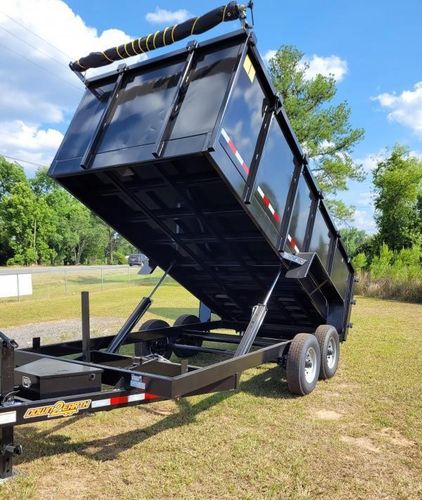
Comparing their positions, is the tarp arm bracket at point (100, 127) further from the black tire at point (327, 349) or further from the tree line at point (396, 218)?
the tree line at point (396, 218)

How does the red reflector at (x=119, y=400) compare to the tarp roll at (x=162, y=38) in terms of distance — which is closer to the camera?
the red reflector at (x=119, y=400)

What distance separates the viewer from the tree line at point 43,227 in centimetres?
6175

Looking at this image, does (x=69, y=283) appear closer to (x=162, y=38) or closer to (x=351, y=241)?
(x=162, y=38)

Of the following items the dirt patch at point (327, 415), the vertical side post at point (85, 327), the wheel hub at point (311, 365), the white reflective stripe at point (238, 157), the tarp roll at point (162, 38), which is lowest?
the dirt patch at point (327, 415)

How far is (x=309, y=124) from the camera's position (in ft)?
93.8

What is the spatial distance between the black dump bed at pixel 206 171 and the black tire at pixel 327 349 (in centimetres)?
43

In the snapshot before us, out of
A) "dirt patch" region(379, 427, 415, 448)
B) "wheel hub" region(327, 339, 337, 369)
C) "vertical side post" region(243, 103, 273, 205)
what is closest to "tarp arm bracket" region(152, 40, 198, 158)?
"vertical side post" region(243, 103, 273, 205)

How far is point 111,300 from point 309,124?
1638 centimetres

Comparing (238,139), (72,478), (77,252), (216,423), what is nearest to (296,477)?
(216,423)

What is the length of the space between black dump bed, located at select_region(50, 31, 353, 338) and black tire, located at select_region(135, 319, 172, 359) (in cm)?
94

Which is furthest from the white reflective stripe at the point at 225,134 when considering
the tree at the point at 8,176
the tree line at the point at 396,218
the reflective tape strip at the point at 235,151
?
the tree at the point at 8,176

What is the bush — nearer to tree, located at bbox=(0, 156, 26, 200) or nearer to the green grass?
the green grass

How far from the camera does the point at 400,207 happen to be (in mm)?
31531

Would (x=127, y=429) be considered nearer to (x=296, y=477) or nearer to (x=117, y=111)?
(x=296, y=477)
